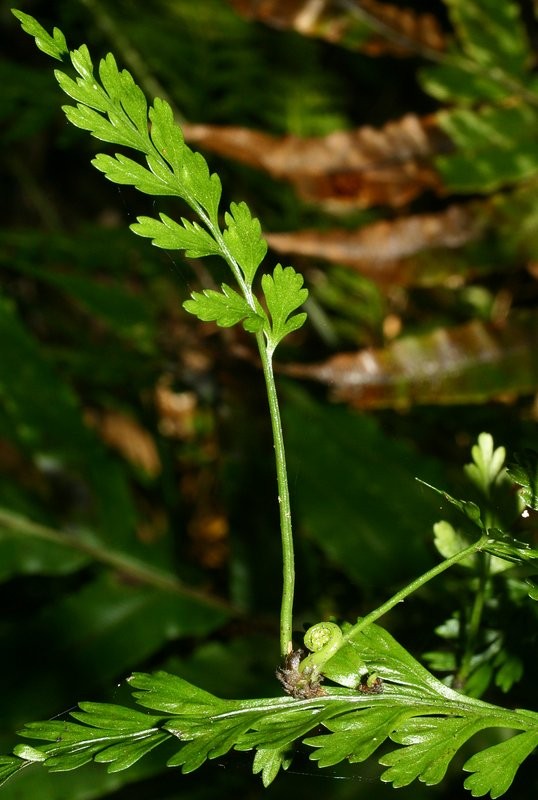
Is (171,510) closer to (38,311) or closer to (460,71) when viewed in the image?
(38,311)

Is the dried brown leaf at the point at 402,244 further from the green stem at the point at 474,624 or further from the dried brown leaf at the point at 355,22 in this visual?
the green stem at the point at 474,624

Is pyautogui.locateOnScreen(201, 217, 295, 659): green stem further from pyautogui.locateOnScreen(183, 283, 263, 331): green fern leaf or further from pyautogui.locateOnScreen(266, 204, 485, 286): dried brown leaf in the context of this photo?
pyautogui.locateOnScreen(266, 204, 485, 286): dried brown leaf

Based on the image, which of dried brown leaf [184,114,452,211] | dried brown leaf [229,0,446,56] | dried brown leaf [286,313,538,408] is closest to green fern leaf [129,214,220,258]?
dried brown leaf [286,313,538,408]

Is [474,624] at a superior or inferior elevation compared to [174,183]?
inferior

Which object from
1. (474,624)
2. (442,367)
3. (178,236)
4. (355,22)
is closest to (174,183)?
(178,236)

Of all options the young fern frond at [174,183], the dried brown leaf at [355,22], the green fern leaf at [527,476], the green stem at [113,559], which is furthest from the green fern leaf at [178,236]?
the green stem at [113,559]

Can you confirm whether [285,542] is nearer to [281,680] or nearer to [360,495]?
[281,680]
